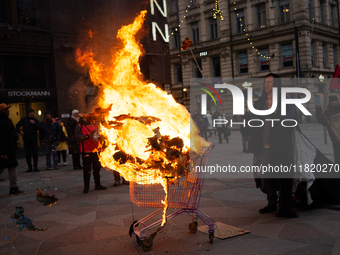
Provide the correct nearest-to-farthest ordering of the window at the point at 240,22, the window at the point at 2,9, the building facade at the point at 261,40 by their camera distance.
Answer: the window at the point at 2,9
the building facade at the point at 261,40
the window at the point at 240,22

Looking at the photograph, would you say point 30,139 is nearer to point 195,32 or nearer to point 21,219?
point 21,219

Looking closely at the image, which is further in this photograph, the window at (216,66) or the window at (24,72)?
the window at (216,66)

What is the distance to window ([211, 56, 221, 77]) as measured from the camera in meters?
37.8

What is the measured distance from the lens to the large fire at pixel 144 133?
3809 mm

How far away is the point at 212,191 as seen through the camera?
264 inches

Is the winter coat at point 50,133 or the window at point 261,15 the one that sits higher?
the window at point 261,15

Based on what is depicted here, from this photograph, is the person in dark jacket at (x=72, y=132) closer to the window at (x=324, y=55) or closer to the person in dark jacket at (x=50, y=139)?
the person in dark jacket at (x=50, y=139)

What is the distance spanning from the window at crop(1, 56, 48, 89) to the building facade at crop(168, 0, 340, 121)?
1665 centimetres

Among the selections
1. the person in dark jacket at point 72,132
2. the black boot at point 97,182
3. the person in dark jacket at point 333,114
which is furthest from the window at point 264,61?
the black boot at point 97,182

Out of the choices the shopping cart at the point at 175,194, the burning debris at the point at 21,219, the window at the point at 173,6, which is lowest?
the burning debris at the point at 21,219

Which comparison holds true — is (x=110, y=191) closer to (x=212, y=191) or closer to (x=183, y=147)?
(x=212, y=191)

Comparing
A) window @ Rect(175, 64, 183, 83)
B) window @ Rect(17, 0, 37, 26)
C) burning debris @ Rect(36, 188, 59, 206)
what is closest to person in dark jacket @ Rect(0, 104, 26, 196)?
burning debris @ Rect(36, 188, 59, 206)

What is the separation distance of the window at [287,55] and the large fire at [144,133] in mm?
30415

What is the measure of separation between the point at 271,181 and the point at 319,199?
862 mm
